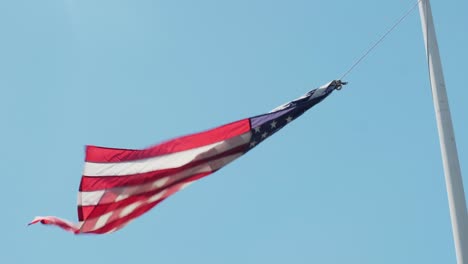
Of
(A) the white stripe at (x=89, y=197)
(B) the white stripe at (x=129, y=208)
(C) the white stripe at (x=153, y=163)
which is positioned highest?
(C) the white stripe at (x=153, y=163)

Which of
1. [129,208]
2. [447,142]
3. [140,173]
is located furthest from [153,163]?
[447,142]

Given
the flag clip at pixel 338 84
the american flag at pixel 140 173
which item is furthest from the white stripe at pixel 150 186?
the flag clip at pixel 338 84

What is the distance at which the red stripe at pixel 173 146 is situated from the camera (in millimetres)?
18141

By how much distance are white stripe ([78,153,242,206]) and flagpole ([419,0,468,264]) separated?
4.47 metres

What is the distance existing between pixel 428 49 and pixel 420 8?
1.14m

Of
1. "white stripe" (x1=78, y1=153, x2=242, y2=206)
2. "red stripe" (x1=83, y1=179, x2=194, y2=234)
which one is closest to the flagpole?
"white stripe" (x1=78, y1=153, x2=242, y2=206)

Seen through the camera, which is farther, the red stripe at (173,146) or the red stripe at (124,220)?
the red stripe at (173,146)

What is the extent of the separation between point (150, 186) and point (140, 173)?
14.8 inches

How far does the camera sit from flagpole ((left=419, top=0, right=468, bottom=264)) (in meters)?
15.8

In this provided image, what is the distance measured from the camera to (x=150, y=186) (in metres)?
18.2

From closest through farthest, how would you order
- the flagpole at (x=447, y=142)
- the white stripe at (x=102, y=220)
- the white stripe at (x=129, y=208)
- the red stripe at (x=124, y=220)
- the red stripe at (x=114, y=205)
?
1. the flagpole at (x=447, y=142)
2. the red stripe at (x=114, y=205)
3. the white stripe at (x=102, y=220)
4. the red stripe at (x=124, y=220)
5. the white stripe at (x=129, y=208)

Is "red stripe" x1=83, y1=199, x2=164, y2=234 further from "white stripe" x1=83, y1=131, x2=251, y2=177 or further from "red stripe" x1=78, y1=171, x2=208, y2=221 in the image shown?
"white stripe" x1=83, y1=131, x2=251, y2=177

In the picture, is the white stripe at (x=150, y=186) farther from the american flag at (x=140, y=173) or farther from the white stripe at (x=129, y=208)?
the white stripe at (x=129, y=208)

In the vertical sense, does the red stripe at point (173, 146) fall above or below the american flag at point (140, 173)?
above
